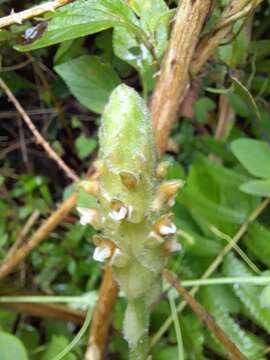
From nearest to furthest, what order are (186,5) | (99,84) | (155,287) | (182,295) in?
(155,287) < (186,5) < (182,295) < (99,84)

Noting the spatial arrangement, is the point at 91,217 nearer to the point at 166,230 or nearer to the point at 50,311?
the point at 166,230

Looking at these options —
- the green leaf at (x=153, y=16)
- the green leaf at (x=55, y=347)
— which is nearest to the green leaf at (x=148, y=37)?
the green leaf at (x=153, y=16)

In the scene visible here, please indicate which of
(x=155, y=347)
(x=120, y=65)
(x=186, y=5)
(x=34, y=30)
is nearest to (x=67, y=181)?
(x=120, y=65)

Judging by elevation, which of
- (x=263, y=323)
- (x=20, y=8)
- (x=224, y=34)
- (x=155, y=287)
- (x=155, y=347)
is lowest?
(x=155, y=347)

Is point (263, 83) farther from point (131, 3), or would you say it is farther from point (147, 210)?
point (147, 210)

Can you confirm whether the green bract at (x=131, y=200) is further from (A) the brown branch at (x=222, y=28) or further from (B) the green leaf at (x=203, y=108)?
(B) the green leaf at (x=203, y=108)

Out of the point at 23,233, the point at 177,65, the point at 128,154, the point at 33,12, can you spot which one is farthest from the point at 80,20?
the point at 23,233

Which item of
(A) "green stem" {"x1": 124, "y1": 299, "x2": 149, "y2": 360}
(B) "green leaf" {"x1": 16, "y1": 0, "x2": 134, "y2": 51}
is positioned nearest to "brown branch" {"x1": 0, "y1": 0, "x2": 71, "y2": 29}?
(B) "green leaf" {"x1": 16, "y1": 0, "x2": 134, "y2": 51}
